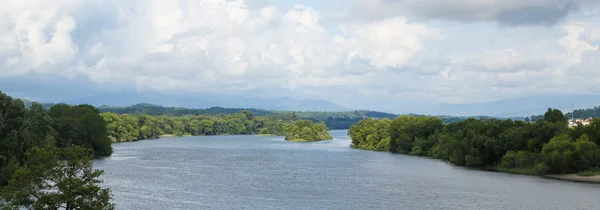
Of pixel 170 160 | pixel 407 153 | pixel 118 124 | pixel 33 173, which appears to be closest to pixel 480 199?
pixel 33 173

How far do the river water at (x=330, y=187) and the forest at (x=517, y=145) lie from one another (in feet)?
16.1

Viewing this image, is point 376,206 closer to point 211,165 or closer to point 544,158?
point 544,158

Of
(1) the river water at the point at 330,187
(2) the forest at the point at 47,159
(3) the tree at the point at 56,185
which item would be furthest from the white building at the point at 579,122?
(3) the tree at the point at 56,185

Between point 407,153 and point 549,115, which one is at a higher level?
point 549,115

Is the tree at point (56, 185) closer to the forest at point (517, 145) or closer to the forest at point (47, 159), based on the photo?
the forest at point (47, 159)

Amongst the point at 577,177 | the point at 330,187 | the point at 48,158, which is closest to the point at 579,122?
the point at 577,177

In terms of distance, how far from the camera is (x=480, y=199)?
5859 centimetres

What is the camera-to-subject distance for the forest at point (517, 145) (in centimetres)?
7900

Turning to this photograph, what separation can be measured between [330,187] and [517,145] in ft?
126

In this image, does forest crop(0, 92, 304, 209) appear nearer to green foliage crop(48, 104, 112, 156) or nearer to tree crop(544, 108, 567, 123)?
green foliage crop(48, 104, 112, 156)

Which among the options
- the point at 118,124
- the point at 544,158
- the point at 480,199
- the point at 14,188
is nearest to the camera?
the point at 14,188

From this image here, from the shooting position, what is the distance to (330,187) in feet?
222

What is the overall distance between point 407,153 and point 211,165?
54141mm

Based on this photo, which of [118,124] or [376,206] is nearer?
[376,206]
